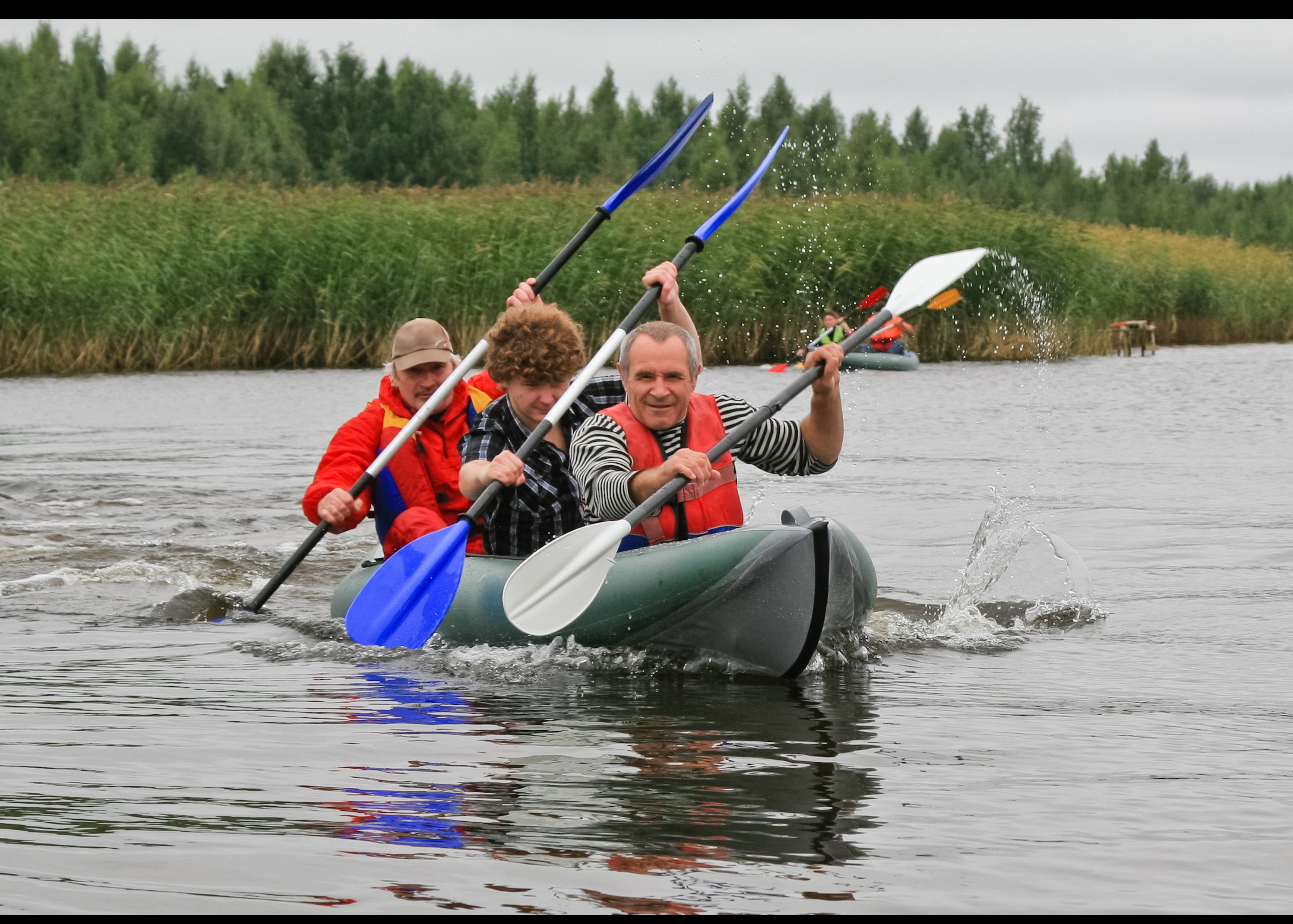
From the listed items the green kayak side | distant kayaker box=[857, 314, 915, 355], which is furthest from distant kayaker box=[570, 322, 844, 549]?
the green kayak side

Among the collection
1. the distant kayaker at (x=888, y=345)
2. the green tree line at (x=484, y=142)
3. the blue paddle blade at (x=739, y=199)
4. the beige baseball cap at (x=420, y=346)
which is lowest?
the beige baseball cap at (x=420, y=346)

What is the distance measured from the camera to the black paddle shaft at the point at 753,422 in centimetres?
463

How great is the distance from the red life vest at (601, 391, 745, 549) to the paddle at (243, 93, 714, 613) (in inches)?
34.2

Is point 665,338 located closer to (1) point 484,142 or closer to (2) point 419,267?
(2) point 419,267

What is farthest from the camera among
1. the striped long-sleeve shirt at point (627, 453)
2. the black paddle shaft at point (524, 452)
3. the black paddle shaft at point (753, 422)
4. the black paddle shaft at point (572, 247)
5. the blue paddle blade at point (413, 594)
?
the black paddle shaft at point (572, 247)

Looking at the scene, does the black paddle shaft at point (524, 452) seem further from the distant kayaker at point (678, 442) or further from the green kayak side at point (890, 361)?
the green kayak side at point (890, 361)

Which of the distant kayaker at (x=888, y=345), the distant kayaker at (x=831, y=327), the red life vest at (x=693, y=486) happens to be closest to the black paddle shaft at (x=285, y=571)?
the red life vest at (x=693, y=486)

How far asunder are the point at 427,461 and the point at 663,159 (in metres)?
1.77

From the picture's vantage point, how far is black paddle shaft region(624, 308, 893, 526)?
4.63 metres

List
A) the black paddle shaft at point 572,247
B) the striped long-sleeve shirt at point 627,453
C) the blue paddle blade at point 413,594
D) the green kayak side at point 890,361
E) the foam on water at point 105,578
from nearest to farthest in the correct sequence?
1. the striped long-sleeve shirt at point 627,453
2. the blue paddle blade at point 413,594
3. the black paddle shaft at point 572,247
4. the foam on water at point 105,578
5. the green kayak side at point 890,361

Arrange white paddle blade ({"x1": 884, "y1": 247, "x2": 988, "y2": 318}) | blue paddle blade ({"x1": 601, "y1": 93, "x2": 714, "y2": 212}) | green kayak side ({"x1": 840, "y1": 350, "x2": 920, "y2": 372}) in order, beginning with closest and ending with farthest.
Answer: white paddle blade ({"x1": 884, "y1": 247, "x2": 988, "y2": 318}) → blue paddle blade ({"x1": 601, "y1": 93, "x2": 714, "y2": 212}) → green kayak side ({"x1": 840, "y1": 350, "x2": 920, "y2": 372})

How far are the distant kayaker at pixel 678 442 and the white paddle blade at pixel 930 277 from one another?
71 cm

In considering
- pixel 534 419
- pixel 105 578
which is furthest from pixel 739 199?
pixel 105 578

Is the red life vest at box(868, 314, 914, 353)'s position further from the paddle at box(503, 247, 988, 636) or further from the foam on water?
the paddle at box(503, 247, 988, 636)
